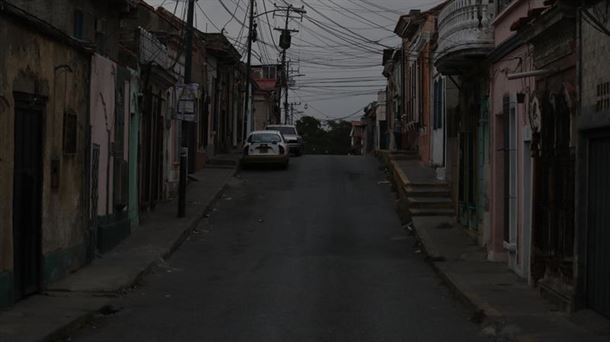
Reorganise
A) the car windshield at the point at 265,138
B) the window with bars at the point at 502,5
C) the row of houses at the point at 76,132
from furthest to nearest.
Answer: the car windshield at the point at 265,138 < the window with bars at the point at 502,5 < the row of houses at the point at 76,132

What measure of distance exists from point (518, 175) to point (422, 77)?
61.2 ft

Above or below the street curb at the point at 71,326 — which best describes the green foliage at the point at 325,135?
above

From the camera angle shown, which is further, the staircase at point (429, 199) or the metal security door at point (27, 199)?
the staircase at point (429, 199)

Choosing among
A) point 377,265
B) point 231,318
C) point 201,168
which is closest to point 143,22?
point 201,168

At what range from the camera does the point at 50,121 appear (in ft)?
43.1

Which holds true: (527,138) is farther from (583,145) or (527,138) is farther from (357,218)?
(357,218)

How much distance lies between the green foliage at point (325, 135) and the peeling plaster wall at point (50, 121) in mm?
91358

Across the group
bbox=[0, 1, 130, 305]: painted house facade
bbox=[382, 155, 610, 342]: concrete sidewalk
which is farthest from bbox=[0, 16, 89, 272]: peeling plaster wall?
bbox=[382, 155, 610, 342]: concrete sidewalk

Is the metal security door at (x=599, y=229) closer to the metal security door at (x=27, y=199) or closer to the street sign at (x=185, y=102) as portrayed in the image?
the metal security door at (x=27, y=199)

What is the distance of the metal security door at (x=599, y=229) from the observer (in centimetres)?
1006

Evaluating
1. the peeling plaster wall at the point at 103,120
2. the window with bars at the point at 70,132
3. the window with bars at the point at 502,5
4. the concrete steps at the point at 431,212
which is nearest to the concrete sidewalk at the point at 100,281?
the peeling plaster wall at the point at 103,120

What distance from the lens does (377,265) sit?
17.2m

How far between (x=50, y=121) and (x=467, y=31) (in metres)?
8.48

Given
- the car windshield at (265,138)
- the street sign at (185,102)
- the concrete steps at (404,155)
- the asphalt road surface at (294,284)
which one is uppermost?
the street sign at (185,102)
